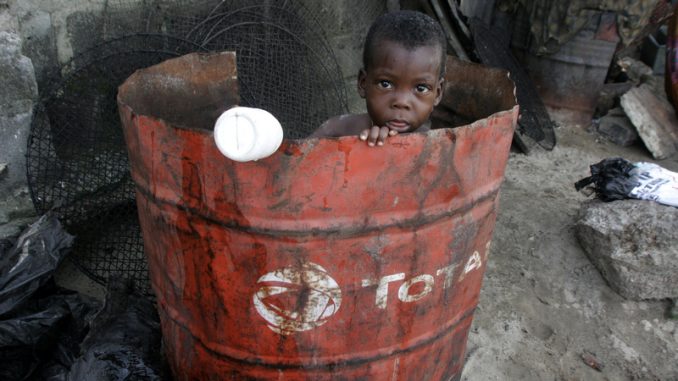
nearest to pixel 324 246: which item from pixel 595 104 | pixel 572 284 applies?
pixel 572 284

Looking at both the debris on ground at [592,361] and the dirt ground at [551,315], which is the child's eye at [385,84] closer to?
the dirt ground at [551,315]

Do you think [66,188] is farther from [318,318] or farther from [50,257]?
[318,318]

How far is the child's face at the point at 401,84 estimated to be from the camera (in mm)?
1506

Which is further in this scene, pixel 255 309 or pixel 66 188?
pixel 66 188

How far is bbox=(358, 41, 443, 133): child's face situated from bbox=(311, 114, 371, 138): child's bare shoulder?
1.04ft

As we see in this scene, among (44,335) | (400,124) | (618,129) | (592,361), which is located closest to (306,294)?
(400,124)

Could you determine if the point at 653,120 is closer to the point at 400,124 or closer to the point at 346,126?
the point at 346,126

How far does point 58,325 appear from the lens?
1.99m

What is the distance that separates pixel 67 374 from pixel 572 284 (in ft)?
7.67

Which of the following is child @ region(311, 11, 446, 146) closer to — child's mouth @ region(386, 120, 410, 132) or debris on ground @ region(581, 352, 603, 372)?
child's mouth @ region(386, 120, 410, 132)

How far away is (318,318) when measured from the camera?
4.51ft

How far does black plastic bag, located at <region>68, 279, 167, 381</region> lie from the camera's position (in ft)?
5.82

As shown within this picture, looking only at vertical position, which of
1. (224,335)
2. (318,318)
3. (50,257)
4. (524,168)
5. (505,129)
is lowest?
(524,168)

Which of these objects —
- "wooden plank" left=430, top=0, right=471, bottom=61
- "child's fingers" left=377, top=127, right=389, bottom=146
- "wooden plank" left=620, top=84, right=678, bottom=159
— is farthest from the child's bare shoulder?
"wooden plank" left=620, top=84, right=678, bottom=159
